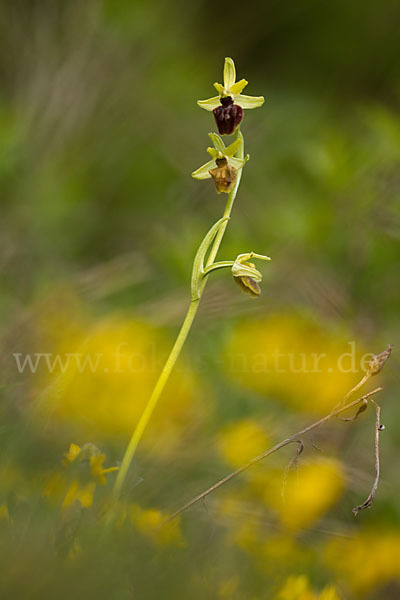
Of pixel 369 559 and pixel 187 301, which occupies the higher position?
pixel 187 301

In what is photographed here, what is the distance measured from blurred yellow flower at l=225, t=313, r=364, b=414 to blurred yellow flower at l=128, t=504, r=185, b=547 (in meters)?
0.71

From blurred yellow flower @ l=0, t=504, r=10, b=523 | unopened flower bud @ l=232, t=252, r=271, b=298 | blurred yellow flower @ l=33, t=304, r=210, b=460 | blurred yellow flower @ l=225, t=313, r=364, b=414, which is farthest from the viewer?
blurred yellow flower @ l=225, t=313, r=364, b=414

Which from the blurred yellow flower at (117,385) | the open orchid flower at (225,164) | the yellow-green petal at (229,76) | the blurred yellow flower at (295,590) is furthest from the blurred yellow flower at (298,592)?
the yellow-green petal at (229,76)

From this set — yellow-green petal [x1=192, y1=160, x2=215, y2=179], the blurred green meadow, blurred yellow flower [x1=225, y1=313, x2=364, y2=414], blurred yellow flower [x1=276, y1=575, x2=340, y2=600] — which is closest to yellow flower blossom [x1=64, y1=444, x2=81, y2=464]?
the blurred green meadow

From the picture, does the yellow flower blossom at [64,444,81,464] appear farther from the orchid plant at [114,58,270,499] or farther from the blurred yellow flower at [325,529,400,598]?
the blurred yellow flower at [325,529,400,598]

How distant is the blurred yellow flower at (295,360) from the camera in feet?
4.73

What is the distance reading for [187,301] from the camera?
5.21 ft

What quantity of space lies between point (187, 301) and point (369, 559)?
69 cm

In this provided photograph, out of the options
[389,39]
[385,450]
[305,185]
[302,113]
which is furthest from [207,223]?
[389,39]

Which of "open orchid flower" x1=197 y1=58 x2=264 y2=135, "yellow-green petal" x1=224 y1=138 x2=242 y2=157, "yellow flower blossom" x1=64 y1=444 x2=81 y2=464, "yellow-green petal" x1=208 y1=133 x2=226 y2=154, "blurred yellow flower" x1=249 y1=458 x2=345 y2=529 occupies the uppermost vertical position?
"open orchid flower" x1=197 y1=58 x2=264 y2=135

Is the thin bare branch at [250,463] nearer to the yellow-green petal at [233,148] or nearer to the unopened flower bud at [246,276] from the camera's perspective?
the unopened flower bud at [246,276]

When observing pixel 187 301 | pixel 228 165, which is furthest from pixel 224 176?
pixel 187 301

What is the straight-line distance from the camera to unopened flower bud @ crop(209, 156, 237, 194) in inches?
31.2

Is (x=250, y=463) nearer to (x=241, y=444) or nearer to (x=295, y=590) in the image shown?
(x=295, y=590)
